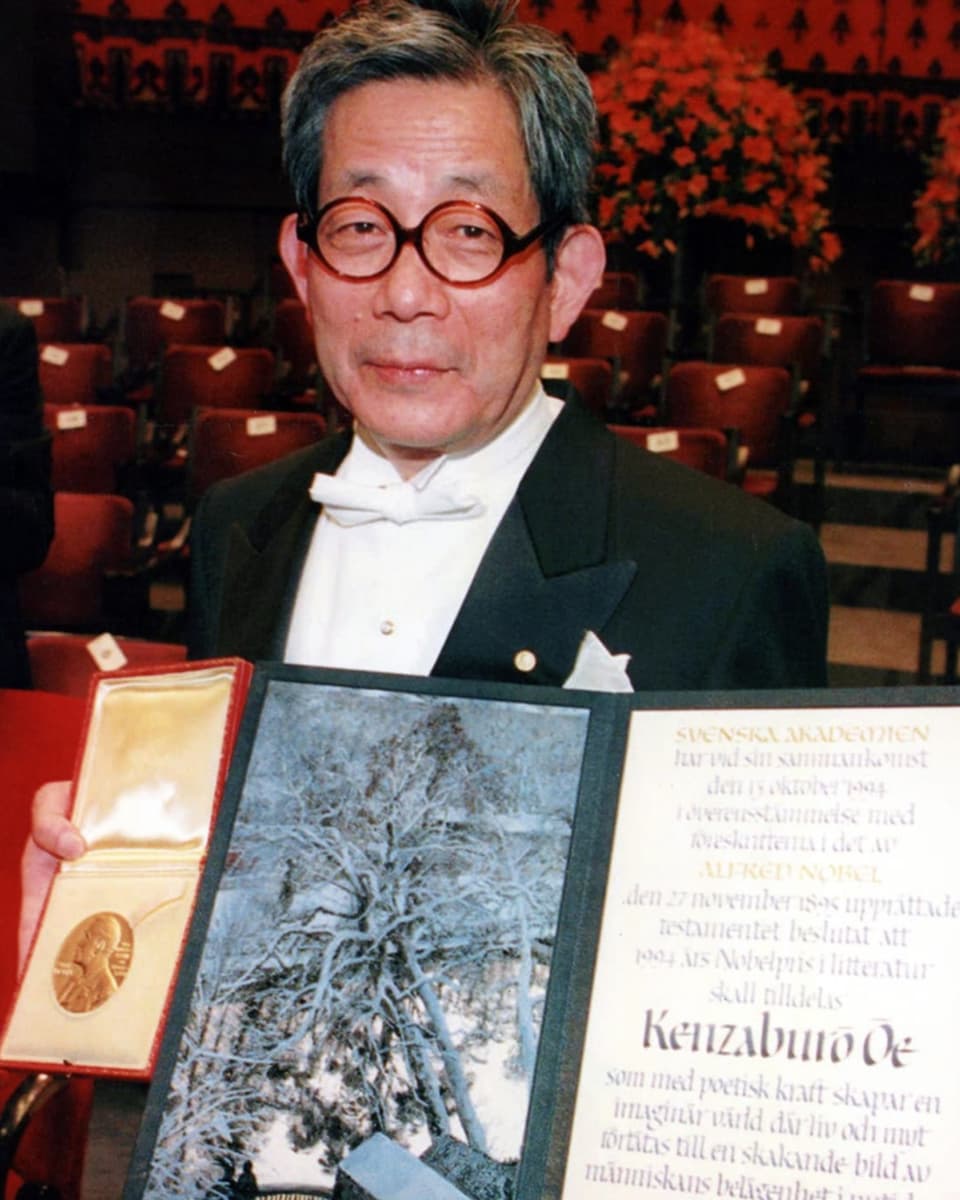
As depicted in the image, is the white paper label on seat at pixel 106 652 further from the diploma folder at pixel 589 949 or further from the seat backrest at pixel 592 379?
the seat backrest at pixel 592 379

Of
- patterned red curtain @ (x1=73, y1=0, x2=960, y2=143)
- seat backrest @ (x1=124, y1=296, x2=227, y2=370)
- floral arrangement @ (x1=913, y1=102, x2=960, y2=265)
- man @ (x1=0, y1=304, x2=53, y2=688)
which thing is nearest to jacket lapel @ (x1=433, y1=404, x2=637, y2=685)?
man @ (x1=0, y1=304, x2=53, y2=688)

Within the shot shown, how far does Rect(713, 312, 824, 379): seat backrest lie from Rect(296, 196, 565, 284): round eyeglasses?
585cm

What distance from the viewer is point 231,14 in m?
11.1

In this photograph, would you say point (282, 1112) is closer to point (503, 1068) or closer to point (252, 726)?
point (503, 1068)

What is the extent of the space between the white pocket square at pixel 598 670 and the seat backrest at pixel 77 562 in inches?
130

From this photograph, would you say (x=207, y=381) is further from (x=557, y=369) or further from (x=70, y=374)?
(x=557, y=369)

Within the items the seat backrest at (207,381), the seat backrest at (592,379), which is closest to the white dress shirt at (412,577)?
the seat backrest at (592,379)

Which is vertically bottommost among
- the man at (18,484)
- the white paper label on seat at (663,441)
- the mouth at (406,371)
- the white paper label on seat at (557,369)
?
the mouth at (406,371)

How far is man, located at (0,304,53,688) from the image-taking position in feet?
10.8

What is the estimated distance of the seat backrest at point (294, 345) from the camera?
774 centimetres

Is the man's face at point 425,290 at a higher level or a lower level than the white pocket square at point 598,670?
higher

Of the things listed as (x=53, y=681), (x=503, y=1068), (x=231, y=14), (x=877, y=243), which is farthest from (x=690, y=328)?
(x=503, y=1068)

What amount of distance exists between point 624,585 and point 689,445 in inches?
144

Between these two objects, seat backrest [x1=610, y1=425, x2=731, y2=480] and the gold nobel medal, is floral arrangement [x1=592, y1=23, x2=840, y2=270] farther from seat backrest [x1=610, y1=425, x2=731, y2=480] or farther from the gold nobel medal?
the gold nobel medal
